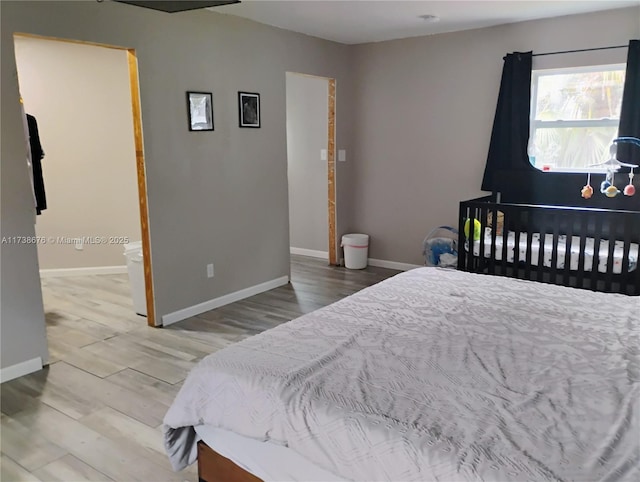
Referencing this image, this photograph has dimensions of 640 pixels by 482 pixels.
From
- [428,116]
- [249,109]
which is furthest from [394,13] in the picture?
[249,109]

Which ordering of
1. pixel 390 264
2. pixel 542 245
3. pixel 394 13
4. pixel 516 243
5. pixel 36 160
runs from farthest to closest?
pixel 390 264, pixel 394 13, pixel 516 243, pixel 542 245, pixel 36 160

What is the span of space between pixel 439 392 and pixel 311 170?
15.6 feet

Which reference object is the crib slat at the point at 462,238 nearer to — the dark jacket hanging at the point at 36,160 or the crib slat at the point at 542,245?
the crib slat at the point at 542,245

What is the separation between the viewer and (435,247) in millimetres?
4797

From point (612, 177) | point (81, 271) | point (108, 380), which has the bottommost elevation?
point (108, 380)

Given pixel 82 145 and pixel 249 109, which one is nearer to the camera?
pixel 249 109

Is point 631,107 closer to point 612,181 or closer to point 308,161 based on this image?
point 612,181

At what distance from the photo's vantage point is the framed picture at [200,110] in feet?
12.8

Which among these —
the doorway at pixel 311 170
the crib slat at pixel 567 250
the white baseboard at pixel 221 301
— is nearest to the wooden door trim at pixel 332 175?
the doorway at pixel 311 170

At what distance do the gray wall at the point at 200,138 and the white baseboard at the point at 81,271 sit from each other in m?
1.77

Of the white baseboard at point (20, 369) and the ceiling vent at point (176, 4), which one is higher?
the ceiling vent at point (176, 4)

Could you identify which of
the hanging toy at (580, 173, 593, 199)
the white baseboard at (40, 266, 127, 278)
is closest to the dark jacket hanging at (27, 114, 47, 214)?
the white baseboard at (40, 266, 127, 278)

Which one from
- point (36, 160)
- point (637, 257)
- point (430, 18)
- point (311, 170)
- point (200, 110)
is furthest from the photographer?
point (311, 170)

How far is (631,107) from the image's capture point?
13.2 feet
